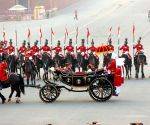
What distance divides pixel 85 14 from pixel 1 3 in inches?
543

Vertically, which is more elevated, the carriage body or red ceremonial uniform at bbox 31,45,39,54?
red ceremonial uniform at bbox 31,45,39,54

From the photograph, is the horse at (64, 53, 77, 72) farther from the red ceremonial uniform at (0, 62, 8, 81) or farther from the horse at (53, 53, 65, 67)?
the red ceremonial uniform at (0, 62, 8, 81)

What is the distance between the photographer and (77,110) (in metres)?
19.7

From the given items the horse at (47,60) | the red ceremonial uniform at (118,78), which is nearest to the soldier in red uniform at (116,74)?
the red ceremonial uniform at (118,78)

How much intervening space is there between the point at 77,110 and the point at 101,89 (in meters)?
1.52

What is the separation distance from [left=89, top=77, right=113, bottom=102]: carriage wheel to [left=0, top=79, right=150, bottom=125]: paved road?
0.25m

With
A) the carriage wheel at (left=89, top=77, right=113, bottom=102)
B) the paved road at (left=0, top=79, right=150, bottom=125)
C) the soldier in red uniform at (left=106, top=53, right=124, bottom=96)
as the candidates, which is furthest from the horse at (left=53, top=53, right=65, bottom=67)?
the carriage wheel at (left=89, top=77, right=113, bottom=102)

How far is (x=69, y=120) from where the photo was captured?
18062 millimetres

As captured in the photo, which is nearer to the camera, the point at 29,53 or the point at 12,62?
the point at 29,53

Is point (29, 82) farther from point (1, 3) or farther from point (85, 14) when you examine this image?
point (1, 3)

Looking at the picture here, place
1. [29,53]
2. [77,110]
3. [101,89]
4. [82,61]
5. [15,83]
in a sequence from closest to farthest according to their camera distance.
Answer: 1. [77,110]
2. [101,89]
3. [15,83]
4. [29,53]
5. [82,61]

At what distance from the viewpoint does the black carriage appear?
20.8 metres

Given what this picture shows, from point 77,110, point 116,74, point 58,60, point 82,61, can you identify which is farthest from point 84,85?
point 82,61

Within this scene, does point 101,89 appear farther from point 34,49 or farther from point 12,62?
point 12,62
